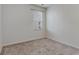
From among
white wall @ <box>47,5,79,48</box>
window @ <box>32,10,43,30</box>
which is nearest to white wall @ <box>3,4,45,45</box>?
window @ <box>32,10,43,30</box>

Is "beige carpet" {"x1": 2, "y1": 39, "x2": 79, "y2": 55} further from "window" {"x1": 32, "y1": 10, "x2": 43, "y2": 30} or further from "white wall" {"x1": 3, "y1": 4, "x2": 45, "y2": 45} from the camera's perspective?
"window" {"x1": 32, "y1": 10, "x2": 43, "y2": 30}

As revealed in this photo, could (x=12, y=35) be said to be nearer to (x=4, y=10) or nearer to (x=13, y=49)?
(x=13, y=49)

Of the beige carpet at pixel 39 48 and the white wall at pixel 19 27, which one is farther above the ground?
the white wall at pixel 19 27

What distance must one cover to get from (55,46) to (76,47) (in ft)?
1.22

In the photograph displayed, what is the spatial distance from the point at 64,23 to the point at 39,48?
24.6 inches

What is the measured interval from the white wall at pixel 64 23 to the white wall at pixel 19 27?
20 centimetres

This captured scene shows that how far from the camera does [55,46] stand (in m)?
1.46

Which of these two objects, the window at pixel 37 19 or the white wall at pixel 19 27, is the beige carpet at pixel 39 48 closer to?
the white wall at pixel 19 27

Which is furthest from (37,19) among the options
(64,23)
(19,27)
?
(64,23)

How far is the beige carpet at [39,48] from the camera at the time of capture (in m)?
1.42

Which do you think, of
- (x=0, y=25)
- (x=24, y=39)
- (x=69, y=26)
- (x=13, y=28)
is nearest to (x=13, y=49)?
(x=24, y=39)

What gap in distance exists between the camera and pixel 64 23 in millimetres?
1542

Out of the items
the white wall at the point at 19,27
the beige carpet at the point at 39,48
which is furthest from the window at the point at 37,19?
the beige carpet at the point at 39,48

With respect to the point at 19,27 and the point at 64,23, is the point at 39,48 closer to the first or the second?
the point at 19,27
